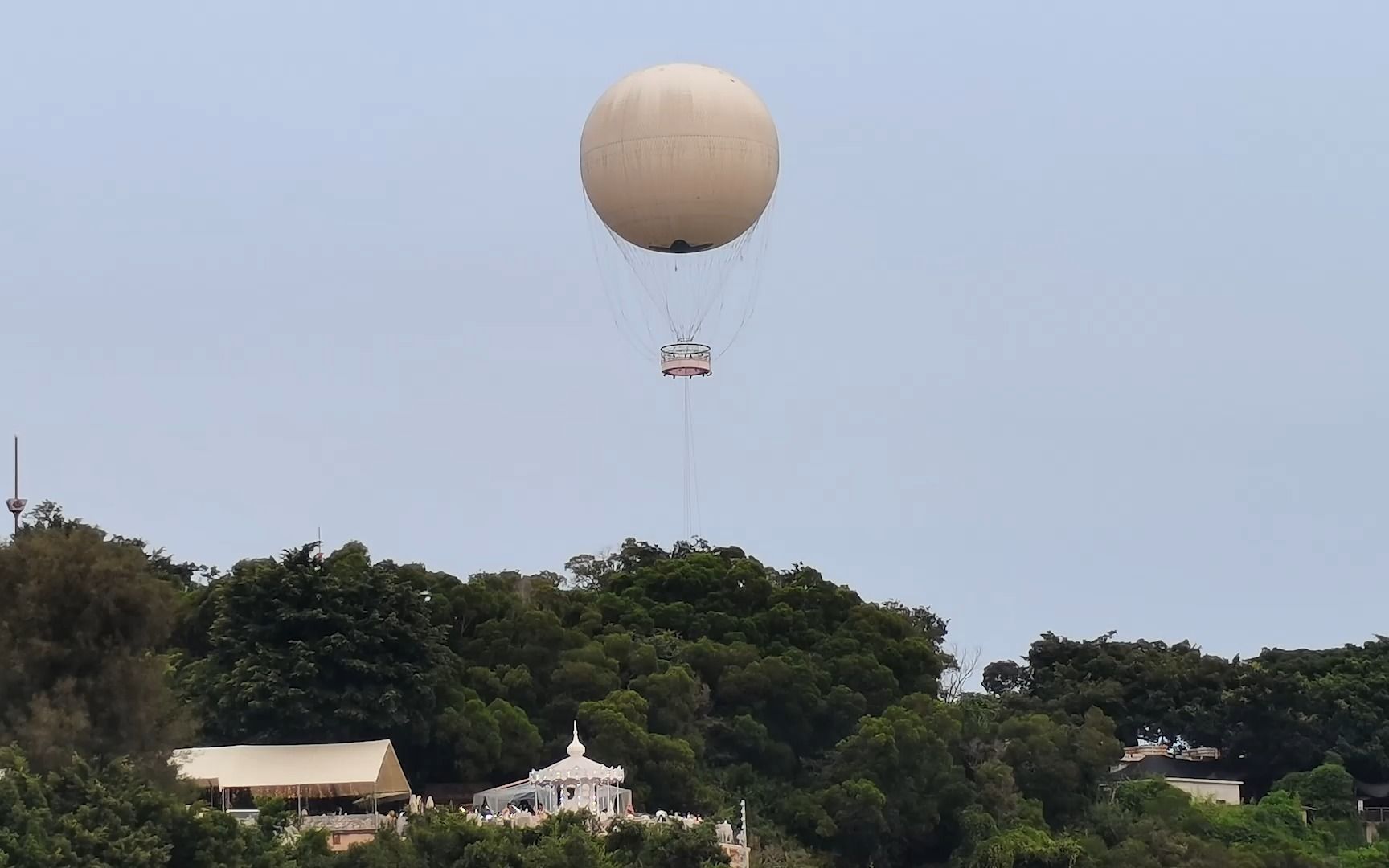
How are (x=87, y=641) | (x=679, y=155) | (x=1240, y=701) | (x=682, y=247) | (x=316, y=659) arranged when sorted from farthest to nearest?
(x=1240, y=701)
(x=682, y=247)
(x=679, y=155)
(x=316, y=659)
(x=87, y=641)

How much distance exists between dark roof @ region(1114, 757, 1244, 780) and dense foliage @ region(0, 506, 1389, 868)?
2.14 feet

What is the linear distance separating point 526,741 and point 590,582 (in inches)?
924

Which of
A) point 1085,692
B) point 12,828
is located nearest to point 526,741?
point 12,828

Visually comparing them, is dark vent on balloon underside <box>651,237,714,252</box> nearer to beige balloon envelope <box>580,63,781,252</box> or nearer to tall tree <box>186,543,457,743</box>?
beige balloon envelope <box>580,63,781,252</box>

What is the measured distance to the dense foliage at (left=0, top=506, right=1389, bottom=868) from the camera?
3850cm

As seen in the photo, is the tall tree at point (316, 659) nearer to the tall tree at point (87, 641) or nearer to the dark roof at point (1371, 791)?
the tall tree at point (87, 641)

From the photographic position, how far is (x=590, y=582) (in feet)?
241

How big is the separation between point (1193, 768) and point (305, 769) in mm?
32255

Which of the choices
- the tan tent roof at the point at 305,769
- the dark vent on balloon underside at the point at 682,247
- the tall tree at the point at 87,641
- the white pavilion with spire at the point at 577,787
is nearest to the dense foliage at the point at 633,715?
the tall tree at the point at 87,641

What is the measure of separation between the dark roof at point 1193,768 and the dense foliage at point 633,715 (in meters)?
0.65

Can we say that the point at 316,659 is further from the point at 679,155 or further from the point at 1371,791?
the point at 1371,791

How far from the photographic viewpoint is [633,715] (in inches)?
1976

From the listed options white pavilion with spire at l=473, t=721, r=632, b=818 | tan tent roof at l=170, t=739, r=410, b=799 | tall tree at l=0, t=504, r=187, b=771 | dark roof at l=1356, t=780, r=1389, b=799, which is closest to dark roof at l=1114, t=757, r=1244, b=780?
dark roof at l=1356, t=780, r=1389, b=799

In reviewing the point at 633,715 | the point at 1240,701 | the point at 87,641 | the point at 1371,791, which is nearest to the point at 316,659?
the point at 633,715
